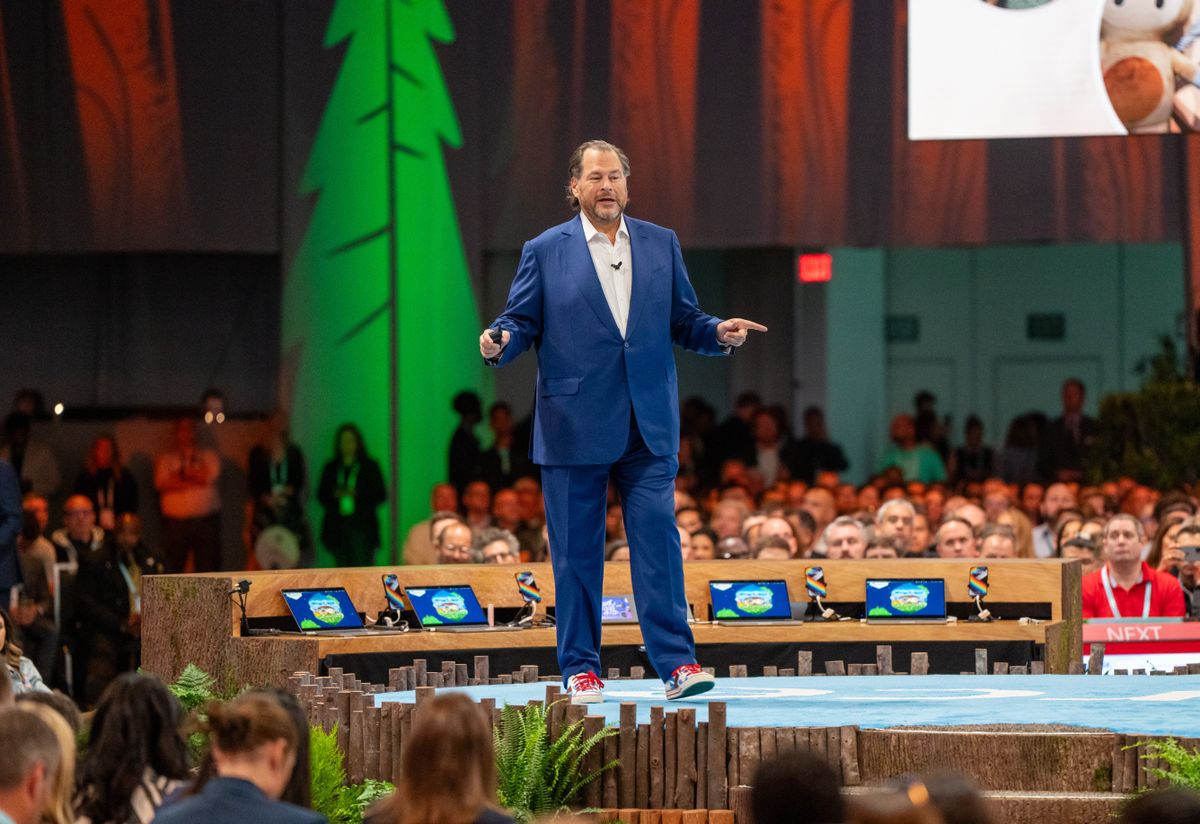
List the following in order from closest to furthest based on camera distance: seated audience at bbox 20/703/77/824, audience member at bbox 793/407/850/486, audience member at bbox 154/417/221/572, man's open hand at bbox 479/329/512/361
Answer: seated audience at bbox 20/703/77/824 < man's open hand at bbox 479/329/512/361 < audience member at bbox 154/417/221/572 < audience member at bbox 793/407/850/486

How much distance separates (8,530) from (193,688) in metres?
1.98

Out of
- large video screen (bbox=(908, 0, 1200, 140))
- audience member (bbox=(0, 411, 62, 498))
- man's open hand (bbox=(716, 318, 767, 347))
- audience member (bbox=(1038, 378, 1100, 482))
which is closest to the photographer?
man's open hand (bbox=(716, 318, 767, 347))

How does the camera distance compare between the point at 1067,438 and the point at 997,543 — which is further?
the point at 1067,438

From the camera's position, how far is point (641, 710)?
552 cm

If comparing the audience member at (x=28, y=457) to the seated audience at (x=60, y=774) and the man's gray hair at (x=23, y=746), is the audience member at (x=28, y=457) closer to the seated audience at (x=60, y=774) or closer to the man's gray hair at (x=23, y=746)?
the seated audience at (x=60, y=774)

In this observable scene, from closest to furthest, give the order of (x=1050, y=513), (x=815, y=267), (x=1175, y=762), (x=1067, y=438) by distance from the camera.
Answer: (x=1175, y=762), (x=1050, y=513), (x=815, y=267), (x=1067, y=438)

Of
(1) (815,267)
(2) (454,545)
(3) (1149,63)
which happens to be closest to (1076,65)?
(3) (1149,63)

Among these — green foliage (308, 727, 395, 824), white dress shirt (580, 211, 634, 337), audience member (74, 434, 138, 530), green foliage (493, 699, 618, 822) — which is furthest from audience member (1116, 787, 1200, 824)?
audience member (74, 434, 138, 530)

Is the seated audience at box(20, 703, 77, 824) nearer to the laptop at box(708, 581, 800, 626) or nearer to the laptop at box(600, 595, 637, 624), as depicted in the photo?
the laptop at box(600, 595, 637, 624)

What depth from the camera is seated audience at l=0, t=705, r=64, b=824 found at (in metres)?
3.48

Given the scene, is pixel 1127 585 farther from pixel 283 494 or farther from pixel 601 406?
pixel 283 494

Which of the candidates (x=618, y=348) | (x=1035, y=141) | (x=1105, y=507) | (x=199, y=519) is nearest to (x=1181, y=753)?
(x=618, y=348)

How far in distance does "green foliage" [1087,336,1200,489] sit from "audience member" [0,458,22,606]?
6724mm

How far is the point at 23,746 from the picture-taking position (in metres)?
3.49
